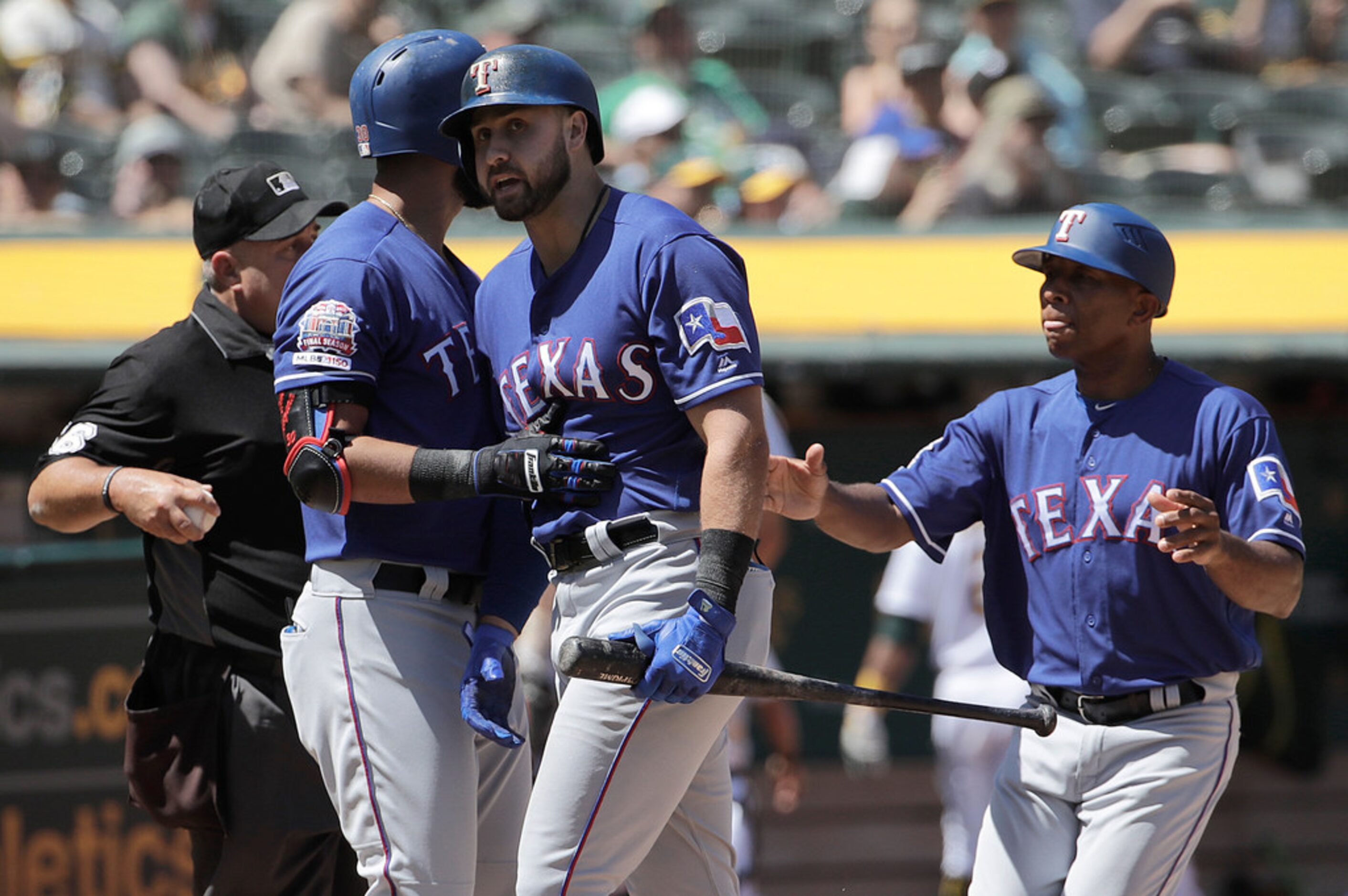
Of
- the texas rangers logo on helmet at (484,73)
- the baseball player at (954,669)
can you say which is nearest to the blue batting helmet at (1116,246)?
the texas rangers logo on helmet at (484,73)

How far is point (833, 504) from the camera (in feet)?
10.0

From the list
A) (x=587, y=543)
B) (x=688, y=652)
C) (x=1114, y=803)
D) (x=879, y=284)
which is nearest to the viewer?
(x=688, y=652)

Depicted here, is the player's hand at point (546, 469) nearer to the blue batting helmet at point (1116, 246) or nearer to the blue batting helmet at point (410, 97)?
the blue batting helmet at point (410, 97)

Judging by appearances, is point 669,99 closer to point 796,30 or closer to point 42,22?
point 796,30

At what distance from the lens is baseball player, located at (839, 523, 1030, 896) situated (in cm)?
561

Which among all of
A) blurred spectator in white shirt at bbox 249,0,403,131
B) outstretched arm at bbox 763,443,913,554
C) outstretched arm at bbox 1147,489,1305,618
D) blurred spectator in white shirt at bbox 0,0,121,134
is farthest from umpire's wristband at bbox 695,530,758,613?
blurred spectator in white shirt at bbox 0,0,121,134

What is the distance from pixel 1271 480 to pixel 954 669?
2.97 meters

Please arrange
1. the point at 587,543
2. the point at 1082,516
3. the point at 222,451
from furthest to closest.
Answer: the point at 222,451
the point at 1082,516
the point at 587,543

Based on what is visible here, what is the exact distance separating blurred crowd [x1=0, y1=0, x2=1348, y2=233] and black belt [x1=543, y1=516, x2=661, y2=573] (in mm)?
3933

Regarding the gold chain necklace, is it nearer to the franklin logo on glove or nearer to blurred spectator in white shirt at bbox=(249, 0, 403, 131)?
the franklin logo on glove

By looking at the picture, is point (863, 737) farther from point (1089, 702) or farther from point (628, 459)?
point (628, 459)

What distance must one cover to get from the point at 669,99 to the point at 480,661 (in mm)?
4955

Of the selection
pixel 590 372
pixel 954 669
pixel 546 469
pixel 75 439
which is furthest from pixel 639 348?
pixel 954 669

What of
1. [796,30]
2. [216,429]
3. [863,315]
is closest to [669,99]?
[796,30]
